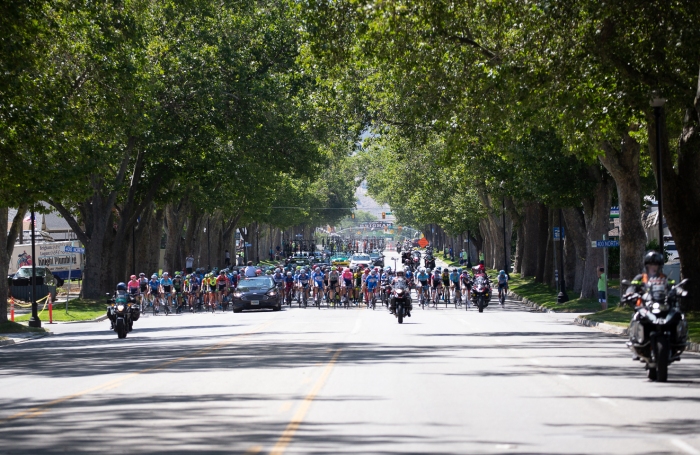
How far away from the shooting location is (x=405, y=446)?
9.93 m

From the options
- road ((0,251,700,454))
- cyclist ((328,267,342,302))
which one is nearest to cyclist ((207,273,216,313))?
cyclist ((328,267,342,302))

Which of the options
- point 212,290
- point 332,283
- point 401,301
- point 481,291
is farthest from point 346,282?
point 401,301

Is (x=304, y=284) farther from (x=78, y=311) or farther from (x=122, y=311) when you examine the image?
(x=122, y=311)

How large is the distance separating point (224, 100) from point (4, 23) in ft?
77.0

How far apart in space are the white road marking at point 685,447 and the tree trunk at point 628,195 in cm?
2432

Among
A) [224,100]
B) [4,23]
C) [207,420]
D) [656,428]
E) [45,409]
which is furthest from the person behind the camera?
[224,100]

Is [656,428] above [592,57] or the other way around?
the other way around

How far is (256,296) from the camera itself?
4788cm

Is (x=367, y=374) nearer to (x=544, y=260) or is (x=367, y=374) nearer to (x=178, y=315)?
(x=178, y=315)

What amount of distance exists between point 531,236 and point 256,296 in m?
20.4

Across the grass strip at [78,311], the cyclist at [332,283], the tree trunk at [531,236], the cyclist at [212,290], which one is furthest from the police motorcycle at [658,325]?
the tree trunk at [531,236]

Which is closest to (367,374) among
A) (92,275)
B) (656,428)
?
(656,428)

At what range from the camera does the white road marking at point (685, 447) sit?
9633 millimetres

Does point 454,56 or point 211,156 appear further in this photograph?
point 211,156
